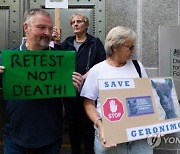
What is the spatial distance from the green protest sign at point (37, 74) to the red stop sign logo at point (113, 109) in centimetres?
31

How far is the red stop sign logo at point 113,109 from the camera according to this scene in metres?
2.33

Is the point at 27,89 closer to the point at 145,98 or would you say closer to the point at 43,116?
the point at 43,116

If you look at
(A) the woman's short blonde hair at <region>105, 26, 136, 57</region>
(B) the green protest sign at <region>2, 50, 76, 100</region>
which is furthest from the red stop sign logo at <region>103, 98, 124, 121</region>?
(A) the woman's short blonde hair at <region>105, 26, 136, 57</region>

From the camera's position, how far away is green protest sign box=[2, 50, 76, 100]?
2381mm

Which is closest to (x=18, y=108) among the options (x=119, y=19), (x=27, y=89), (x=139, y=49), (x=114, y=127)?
(x=27, y=89)

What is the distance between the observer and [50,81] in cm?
247

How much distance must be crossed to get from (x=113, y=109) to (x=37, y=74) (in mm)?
653

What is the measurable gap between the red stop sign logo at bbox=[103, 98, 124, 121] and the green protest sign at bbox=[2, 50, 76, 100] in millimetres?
309

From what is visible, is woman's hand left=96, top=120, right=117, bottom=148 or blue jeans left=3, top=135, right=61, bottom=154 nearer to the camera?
woman's hand left=96, top=120, right=117, bottom=148

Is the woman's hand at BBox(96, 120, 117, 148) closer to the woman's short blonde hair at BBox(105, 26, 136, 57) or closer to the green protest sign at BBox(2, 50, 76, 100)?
the green protest sign at BBox(2, 50, 76, 100)

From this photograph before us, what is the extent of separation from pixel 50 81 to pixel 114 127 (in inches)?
24.3

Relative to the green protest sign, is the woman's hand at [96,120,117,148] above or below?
below

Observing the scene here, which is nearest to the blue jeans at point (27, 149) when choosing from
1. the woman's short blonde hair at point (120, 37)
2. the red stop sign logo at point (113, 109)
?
the red stop sign logo at point (113, 109)

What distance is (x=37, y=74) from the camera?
2449 mm
